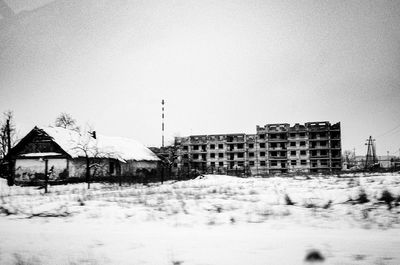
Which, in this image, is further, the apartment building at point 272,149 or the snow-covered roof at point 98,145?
the apartment building at point 272,149

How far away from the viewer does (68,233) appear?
15.3ft

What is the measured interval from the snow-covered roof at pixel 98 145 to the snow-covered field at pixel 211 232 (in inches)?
634

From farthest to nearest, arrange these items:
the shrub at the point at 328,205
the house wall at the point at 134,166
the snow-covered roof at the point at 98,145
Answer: the house wall at the point at 134,166, the snow-covered roof at the point at 98,145, the shrub at the point at 328,205

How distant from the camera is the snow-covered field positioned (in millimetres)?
3357

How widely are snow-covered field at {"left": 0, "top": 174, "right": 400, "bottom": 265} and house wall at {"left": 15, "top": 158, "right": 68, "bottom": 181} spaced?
19.4 m

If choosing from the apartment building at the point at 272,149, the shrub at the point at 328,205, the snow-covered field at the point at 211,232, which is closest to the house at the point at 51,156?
the snow-covered field at the point at 211,232

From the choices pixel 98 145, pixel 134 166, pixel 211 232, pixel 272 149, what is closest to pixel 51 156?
pixel 98 145

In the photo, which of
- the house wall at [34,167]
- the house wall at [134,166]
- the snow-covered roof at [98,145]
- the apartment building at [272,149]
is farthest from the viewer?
the apartment building at [272,149]

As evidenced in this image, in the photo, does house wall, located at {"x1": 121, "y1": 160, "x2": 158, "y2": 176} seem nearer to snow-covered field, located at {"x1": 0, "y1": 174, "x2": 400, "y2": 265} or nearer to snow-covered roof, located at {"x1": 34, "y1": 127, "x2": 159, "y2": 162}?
snow-covered roof, located at {"x1": 34, "y1": 127, "x2": 159, "y2": 162}

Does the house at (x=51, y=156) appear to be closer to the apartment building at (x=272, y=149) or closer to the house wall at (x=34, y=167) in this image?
the house wall at (x=34, y=167)

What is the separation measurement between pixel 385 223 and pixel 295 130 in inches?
2445

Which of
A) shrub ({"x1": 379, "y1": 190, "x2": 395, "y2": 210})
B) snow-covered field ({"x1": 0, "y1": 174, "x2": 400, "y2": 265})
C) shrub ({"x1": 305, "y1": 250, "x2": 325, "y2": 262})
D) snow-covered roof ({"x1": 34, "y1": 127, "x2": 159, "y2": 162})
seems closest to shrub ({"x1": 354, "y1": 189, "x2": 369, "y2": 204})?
snow-covered field ({"x1": 0, "y1": 174, "x2": 400, "y2": 265})

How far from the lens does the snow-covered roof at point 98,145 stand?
25438mm

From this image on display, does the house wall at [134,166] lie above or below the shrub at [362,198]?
below
